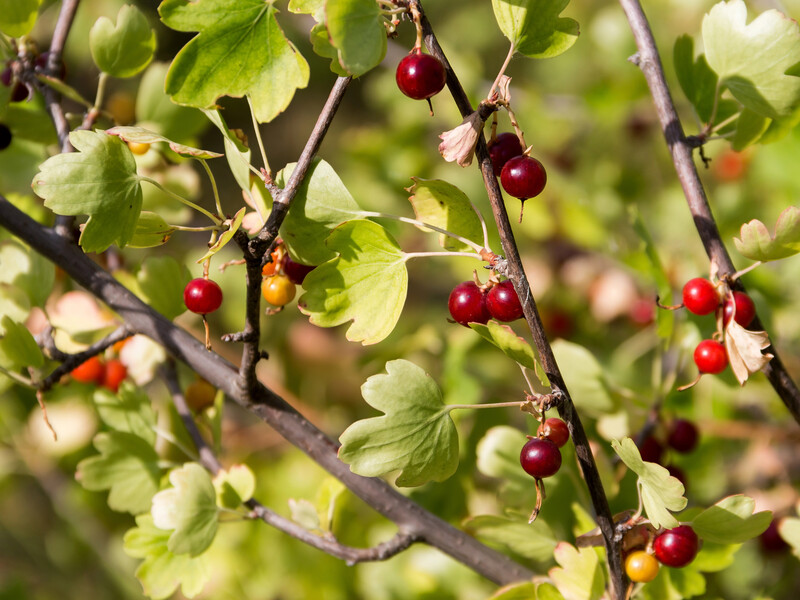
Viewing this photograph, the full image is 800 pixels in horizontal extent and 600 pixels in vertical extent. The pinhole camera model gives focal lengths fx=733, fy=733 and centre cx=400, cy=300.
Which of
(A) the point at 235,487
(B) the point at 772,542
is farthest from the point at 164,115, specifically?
(B) the point at 772,542

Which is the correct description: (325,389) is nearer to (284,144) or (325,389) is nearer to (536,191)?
(536,191)

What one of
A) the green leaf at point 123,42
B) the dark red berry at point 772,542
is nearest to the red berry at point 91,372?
the green leaf at point 123,42

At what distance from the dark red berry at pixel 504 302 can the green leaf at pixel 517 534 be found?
253 mm

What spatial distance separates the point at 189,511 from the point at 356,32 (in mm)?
483

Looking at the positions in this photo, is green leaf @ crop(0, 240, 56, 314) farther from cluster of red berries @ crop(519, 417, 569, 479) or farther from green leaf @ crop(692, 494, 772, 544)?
green leaf @ crop(692, 494, 772, 544)

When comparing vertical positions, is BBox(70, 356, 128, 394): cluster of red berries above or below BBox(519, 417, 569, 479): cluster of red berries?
above

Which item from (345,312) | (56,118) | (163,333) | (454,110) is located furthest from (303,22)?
(345,312)

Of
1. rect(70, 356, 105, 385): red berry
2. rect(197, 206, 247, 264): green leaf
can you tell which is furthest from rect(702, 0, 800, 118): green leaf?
rect(70, 356, 105, 385): red berry

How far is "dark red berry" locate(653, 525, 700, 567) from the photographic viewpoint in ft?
2.10

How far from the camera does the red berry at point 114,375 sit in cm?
99

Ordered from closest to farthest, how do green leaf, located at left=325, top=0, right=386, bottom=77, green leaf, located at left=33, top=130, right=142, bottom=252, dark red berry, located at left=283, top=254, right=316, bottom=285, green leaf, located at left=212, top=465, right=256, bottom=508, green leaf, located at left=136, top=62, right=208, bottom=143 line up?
green leaf, located at left=325, top=0, right=386, bottom=77
green leaf, located at left=33, top=130, right=142, bottom=252
dark red berry, located at left=283, top=254, right=316, bottom=285
green leaf, located at left=212, top=465, right=256, bottom=508
green leaf, located at left=136, top=62, right=208, bottom=143

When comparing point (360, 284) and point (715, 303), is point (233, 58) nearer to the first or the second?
point (360, 284)

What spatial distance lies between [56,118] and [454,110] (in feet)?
2.85

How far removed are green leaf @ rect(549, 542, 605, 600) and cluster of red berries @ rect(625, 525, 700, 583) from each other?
0.03 metres
